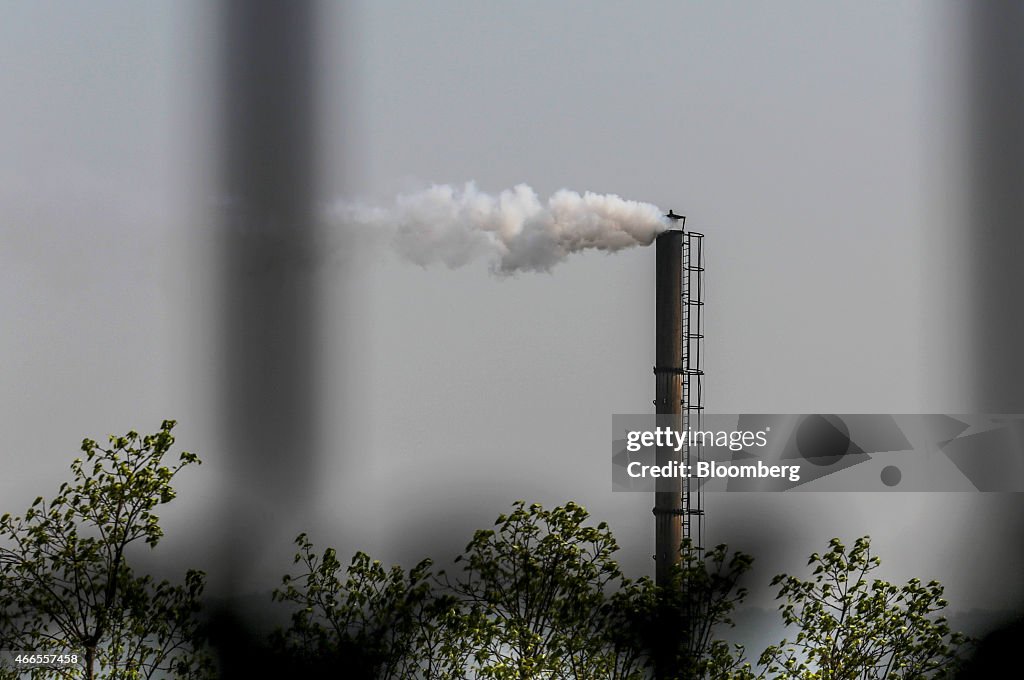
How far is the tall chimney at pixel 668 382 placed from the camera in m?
10.1

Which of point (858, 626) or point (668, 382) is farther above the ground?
point (668, 382)

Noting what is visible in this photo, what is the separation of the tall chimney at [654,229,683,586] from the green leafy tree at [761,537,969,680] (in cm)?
248

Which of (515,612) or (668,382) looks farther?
(668,382)

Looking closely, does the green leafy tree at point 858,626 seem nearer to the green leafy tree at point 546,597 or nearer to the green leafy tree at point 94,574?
the green leafy tree at point 546,597

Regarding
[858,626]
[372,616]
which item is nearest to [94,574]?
[372,616]

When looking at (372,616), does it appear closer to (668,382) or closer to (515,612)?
(515,612)

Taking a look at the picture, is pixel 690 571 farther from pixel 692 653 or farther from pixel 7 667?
pixel 7 667

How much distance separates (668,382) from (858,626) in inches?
139

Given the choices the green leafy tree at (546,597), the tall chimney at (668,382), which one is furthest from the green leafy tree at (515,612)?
the tall chimney at (668,382)

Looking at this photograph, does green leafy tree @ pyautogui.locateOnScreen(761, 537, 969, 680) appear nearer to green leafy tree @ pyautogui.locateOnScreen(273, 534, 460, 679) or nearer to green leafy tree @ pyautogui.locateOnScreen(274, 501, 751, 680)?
green leafy tree @ pyautogui.locateOnScreen(274, 501, 751, 680)

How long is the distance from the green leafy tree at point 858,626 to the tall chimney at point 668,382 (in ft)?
8.13

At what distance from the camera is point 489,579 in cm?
712

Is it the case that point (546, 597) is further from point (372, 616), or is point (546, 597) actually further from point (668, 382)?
point (668, 382)

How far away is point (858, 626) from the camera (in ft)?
24.2
